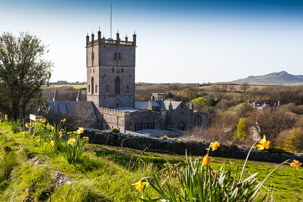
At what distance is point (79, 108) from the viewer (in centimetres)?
3519

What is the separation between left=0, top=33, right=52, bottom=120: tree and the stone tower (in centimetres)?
2117

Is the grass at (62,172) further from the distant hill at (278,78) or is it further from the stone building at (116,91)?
the distant hill at (278,78)

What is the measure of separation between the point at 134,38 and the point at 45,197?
37.2 m

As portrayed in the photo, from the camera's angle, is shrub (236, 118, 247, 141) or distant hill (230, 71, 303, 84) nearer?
shrub (236, 118, 247, 141)

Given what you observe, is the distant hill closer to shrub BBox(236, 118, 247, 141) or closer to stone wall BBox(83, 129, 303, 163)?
shrub BBox(236, 118, 247, 141)

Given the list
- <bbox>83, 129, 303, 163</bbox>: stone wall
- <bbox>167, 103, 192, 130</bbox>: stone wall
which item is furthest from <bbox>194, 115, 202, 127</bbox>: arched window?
<bbox>83, 129, 303, 163</bbox>: stone wall

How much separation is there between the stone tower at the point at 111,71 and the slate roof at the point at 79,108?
1.17 m

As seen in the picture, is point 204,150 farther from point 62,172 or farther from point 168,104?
point 168,104

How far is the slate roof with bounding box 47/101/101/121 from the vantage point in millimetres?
33281

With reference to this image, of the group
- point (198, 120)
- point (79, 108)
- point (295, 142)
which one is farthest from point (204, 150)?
point (198, 120)

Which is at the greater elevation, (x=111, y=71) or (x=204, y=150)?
(x=111, y=71)

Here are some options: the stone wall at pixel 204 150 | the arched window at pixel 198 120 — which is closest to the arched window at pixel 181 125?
the arched window at pixel 198 120

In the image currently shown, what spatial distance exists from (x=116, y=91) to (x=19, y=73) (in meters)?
23.9

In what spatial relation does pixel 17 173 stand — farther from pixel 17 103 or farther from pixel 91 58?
pixel 91 58
